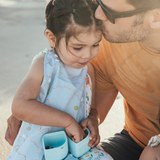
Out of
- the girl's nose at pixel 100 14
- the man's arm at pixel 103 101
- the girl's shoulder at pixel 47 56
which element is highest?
the girl's nose at pixel 100 14

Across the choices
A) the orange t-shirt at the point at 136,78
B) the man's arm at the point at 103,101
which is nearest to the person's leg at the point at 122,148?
the orange t-shirt at the point at 136,78

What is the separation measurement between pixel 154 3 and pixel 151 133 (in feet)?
2.78

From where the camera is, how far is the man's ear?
1.35m

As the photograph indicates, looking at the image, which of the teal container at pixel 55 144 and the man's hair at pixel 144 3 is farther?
the man's hair at pixel 144 3

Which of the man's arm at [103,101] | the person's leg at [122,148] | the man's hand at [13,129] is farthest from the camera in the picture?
the man's arm at [103,101]

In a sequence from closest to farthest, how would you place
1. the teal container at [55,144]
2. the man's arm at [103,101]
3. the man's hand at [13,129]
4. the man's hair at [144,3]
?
1. the teal container at [55,144]
2. the man's hair at [144,3]
3. the man's hand at [13,129]
4. the man's arm at [103,101]

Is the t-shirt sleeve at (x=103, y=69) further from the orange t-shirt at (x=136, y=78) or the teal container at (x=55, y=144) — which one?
the teal container at (x=55, y=144)

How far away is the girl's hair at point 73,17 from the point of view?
1252mm

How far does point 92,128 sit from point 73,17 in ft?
2.16

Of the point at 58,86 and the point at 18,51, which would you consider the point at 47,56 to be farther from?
the point at 18,51

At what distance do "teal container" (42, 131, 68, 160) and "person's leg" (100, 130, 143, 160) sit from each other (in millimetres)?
462

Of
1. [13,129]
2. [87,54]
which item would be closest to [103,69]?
[87,54]

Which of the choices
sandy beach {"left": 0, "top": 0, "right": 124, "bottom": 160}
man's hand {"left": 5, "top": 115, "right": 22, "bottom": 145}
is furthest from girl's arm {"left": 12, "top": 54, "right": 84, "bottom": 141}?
sandy beach {"left": 0, "top": 0, "right": 124, "bottom": 160}

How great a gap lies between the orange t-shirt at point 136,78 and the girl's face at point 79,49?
283 millimetres
